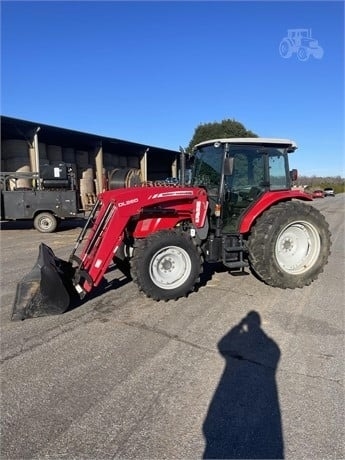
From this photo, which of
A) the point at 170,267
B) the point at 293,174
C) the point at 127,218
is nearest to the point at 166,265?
the point at 170,267

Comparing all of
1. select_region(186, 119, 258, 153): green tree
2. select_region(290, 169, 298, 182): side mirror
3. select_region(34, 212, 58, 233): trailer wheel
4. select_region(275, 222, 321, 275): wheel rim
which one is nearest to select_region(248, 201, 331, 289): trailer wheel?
select_region(275, 222, 321, 275): wheel rim

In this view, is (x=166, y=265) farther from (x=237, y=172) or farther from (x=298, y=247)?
(x=298, y=247)

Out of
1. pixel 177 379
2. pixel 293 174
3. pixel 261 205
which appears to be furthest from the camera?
pixel 293 174

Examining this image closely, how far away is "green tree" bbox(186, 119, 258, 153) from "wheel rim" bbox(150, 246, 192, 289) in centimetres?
3284

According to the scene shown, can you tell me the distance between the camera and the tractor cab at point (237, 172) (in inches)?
230

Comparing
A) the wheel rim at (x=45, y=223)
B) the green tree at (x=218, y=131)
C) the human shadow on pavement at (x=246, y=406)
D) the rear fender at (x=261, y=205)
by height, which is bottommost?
the human shadow on pavement at (x=246, y=406)

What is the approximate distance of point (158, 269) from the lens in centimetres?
517

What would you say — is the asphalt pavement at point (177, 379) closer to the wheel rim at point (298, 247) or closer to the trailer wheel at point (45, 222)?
the wheel rim at point (298, 247)

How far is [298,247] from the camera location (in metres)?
6.19

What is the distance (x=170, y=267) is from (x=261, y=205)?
1804mm

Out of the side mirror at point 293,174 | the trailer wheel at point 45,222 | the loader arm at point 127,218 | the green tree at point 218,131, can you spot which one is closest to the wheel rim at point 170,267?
the loader arm at point 127,218

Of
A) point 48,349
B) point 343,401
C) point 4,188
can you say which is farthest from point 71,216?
point 343,401

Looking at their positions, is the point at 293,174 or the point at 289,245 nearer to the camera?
the point at 289,245

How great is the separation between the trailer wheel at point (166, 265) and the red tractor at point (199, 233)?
0.01 meters
